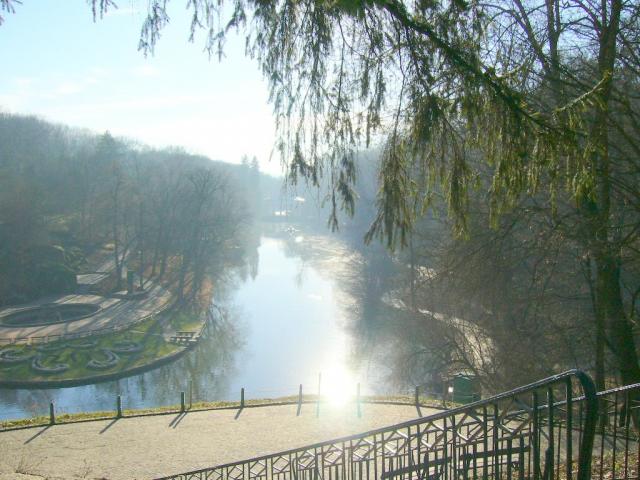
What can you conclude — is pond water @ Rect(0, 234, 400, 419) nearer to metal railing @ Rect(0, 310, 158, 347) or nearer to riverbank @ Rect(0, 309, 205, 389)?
riverbank @ Rect(0, 309, 205, 389)

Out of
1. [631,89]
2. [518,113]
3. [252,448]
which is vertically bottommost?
[252,448]

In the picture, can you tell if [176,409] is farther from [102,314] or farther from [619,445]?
[102,314]

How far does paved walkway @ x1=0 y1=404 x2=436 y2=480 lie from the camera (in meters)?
10.0

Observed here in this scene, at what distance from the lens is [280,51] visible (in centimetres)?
502

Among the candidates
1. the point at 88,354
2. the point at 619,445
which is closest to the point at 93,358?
the point at 88,354

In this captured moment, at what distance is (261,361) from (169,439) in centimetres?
1385

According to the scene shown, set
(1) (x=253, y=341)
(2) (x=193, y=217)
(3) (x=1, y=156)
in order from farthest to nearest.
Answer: (3) (x=1, y=156) → (2) (x=193, y=217) → (1) (x=253, y=341)

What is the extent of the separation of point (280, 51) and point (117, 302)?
117ft

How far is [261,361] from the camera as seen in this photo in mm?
25312

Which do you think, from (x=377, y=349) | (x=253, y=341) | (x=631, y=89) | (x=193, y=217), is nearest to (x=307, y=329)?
(x=253, y=341)

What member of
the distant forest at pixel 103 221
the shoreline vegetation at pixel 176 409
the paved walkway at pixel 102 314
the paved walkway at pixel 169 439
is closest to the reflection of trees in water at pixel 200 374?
the paved walkway at pixel 102 314

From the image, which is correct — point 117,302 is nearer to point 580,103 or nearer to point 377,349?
point 377,349

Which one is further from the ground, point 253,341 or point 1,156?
point 1,156

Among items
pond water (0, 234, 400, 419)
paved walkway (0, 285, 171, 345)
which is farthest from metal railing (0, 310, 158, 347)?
pond water (0, 234, 400, 419)
